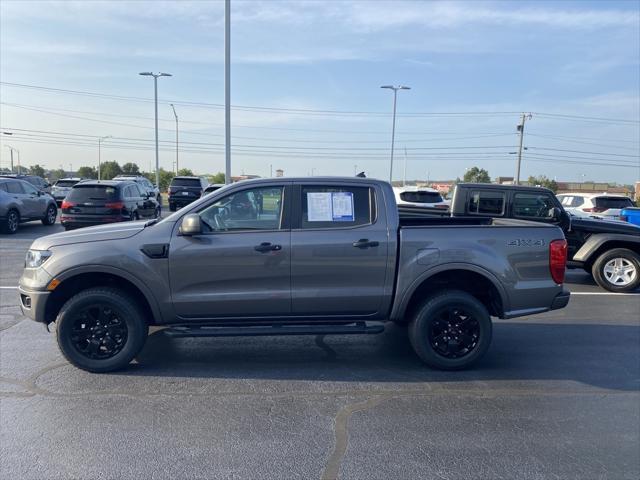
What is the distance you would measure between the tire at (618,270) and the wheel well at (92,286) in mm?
8031

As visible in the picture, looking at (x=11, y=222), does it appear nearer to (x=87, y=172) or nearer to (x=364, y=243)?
(x=364, y=243)

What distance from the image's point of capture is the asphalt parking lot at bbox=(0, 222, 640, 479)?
353 cm

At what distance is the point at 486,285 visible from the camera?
5.46 meters

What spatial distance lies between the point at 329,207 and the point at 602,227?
22.2 ft

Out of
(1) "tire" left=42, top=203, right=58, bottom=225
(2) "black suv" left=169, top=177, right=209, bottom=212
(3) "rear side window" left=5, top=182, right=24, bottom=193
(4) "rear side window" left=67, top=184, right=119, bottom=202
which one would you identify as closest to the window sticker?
(4) "rear side window" left=67, top=184, right=119, bottom=202

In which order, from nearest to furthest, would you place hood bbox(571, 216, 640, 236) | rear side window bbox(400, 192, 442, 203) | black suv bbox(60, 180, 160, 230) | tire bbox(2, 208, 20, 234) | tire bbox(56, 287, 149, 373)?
1. tire bbox(56, 287, 149, 373)
2. hood bbox(571, 216, 640, 236)
3. black suv bbox(60, 180, 160, 230)
4. tire bbox(2, 208, 20, 234)
5. rear side window bbox(400, 192, 442, 203)

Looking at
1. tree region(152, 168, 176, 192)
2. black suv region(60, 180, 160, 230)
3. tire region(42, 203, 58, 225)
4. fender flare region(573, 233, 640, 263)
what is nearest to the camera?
fender flare region(573, 233, 640, 263)

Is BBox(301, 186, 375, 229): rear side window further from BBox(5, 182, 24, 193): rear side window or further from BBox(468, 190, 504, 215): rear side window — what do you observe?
BBox(5, 182, 24, 193): rear side window

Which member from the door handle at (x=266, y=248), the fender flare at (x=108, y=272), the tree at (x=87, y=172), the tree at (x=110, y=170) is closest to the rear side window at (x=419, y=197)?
the door handle at (x=266, y=248)

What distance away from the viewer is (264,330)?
16.6ft

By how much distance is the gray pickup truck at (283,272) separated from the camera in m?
4.96

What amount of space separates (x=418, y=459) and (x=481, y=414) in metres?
0.96

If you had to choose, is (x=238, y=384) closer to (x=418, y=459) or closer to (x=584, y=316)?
(x=418, y=459)

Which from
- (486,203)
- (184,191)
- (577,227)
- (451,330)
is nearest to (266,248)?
(451,330)
